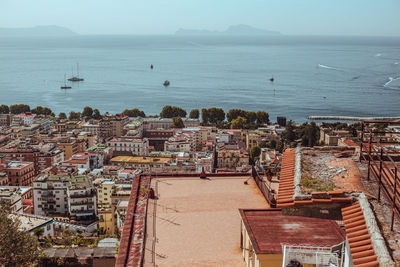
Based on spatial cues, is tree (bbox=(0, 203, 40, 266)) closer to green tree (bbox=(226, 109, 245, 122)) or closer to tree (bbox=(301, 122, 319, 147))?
tree (bbox=(301, 122, 319, 147))

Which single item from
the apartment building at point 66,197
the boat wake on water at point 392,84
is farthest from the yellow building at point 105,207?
the boat wake on water at point 392,84

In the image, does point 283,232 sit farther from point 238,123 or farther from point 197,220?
point 238,123

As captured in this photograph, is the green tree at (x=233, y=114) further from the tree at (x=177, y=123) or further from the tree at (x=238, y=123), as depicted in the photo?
the tree at (x=177, y=123)

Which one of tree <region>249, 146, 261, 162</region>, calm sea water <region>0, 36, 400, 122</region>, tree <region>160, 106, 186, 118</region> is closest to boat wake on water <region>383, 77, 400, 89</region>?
calm sea water <region>0, 36, 400, 122</region>

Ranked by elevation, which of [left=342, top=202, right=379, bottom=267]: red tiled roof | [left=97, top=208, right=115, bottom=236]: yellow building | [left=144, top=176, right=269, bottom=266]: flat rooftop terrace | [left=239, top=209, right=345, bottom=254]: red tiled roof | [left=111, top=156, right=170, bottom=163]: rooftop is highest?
[left=342, top=202, right=379, bottom=267]: red tiled roof

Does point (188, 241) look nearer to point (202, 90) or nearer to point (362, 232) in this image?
point (362, 232)

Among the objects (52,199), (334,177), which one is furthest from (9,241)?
(52,199)

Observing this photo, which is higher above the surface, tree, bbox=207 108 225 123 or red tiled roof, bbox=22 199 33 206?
tree, bbox=207 108 225 123

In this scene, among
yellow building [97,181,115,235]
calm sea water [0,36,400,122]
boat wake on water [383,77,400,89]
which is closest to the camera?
yellow building [97,181,115,235]
